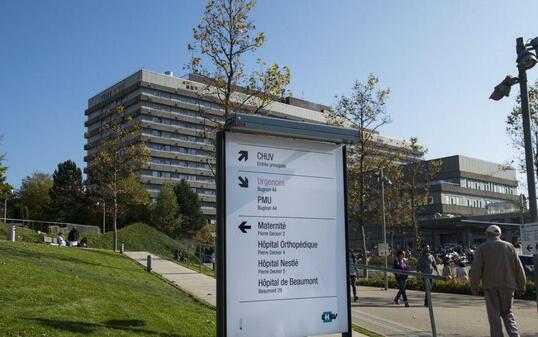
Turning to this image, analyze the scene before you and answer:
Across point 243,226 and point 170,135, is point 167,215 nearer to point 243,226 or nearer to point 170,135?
point 170,135

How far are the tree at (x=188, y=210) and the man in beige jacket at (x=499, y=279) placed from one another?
90.5m

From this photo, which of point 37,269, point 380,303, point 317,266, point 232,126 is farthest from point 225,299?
point 380,303

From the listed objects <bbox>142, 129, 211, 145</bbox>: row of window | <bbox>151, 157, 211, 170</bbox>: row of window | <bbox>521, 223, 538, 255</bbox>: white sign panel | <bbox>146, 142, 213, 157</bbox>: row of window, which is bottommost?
<bbox>521, 223, 538, 255</bbox>: white sign panel

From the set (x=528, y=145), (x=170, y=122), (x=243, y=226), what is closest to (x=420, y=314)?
(x=528, y=145)

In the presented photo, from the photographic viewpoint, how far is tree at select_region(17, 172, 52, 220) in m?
91.5

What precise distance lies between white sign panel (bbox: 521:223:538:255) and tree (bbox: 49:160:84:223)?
85973 mm

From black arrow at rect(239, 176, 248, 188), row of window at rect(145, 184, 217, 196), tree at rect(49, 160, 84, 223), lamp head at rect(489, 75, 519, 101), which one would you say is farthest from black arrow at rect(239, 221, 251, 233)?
row of window at rect(145, 184, 217, 196)

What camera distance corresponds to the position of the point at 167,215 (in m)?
89.9

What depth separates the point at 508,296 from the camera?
317 inches

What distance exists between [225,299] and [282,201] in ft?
4.00

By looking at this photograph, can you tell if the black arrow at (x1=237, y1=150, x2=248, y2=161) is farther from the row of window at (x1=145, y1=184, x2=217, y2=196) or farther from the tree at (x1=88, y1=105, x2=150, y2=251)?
the row of window at (x1=145, y1=184, x2=217, y2=196)

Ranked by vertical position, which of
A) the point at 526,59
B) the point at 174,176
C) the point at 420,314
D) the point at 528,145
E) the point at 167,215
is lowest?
the point at 420,314

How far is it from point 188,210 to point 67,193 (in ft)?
65.2

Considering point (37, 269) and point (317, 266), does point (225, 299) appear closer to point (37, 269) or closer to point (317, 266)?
point (317, 266)
